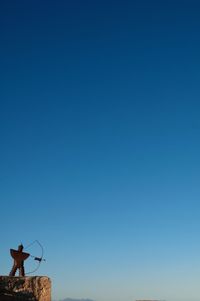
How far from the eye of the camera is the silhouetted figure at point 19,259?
62.2 ft

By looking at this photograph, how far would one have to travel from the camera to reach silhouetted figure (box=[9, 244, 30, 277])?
19.0m

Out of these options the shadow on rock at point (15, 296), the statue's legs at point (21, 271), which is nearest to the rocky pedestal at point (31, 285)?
the shadow on rock at point (15, 296)

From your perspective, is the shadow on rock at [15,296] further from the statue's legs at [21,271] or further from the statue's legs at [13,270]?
the statue's legs at [13,270]

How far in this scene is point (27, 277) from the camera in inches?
680

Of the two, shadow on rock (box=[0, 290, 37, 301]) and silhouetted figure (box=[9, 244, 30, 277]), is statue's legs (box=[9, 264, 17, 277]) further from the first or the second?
shadow on rock (box=[0, 290, 37, 301])

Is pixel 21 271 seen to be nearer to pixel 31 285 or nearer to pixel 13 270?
pixel 13 270

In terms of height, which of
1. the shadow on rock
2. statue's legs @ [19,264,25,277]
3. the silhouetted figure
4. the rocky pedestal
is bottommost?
the shadow on rock

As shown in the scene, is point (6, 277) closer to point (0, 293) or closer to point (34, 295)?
point (34, 295)

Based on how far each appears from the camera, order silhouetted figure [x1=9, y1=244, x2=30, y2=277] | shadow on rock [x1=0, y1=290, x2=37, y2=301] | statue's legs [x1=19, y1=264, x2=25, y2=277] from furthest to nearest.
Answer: silhouetted figure [x1=9, y1=244, x2=30, y2=277], statue's legs [x1=19, y1=264, x2=25, y2=277], shadow on rock [x1=0, y1=290, x2=37, y2=301]

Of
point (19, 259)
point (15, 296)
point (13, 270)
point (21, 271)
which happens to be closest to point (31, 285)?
point (21, 271)

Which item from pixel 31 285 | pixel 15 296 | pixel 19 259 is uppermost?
pixel 19 259

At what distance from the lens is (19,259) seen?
19406mm

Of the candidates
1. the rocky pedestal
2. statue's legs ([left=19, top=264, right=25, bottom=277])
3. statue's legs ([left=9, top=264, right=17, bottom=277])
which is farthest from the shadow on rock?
statue's legs ([left=9, top=264, right=17, bottom=277])

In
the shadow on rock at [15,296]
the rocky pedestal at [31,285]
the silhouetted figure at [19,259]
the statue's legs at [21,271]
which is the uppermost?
the silhouetted figure at [19,259]
